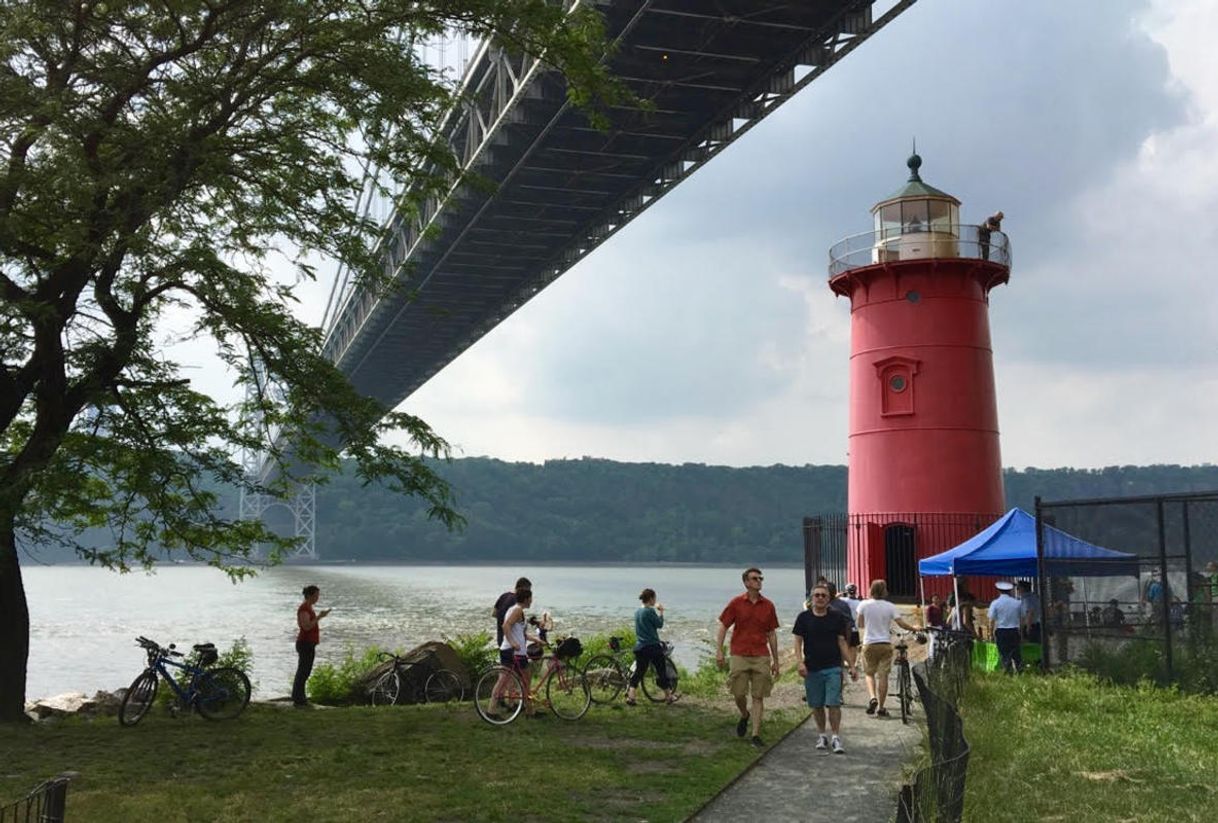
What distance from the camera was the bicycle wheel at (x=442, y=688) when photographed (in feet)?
52.9

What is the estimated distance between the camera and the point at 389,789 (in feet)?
29.6

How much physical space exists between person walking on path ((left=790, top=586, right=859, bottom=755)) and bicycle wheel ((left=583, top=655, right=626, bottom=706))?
4.35m

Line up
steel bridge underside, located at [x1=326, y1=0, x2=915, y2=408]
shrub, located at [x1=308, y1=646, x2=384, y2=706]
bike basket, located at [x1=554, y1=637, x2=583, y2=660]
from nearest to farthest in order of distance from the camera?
bike basket, located at [x1=554, y1=637, x2=583, y2=660]
shrub, located at [x1=308, y1=646, x2=384, y2=706]
steel bridge underside, located at [x1=326, y1=0, x2=915, y2=408]

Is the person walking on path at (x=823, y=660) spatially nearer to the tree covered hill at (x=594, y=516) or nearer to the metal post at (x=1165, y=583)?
the metal post at (x=1165, y=583)

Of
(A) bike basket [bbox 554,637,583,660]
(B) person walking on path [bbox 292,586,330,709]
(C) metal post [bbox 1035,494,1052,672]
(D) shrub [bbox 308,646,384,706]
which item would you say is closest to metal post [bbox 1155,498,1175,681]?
(C) metal post [bbox 1035,494,1052,672]

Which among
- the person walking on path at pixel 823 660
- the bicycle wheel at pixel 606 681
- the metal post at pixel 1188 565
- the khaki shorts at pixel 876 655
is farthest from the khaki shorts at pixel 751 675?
the metal post at pixel 1188 565

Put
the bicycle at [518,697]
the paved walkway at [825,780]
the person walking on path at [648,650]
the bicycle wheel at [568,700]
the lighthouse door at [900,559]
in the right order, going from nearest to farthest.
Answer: the paved walkway at [825,780]
the bicycle at [518,697]
the bicycle wheel at [568,700]
the person walking on path at [648,650]
the lighthouse door at [900,559]

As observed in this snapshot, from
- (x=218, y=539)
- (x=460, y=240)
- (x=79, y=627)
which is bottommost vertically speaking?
(x=79, y=627)

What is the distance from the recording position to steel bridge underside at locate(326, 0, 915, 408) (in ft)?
71.3

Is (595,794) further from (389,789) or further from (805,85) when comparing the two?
(805,85)

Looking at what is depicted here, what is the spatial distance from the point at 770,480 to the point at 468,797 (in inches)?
5416

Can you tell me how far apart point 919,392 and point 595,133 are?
10.0 m

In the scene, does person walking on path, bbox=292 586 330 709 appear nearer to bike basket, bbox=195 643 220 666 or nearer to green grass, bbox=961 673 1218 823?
bike basket, bbox=195 643 220 666

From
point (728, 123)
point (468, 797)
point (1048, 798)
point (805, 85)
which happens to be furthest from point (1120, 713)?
point (728, 123)
